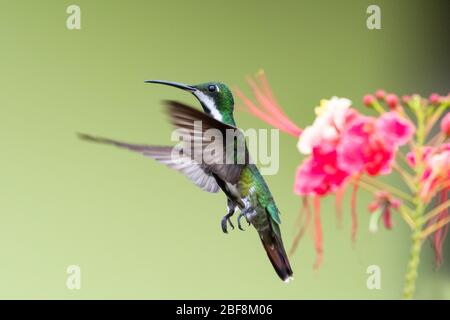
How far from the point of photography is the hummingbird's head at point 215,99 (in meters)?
1.08

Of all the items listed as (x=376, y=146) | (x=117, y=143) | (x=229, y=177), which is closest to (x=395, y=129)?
(x=376, y=146)

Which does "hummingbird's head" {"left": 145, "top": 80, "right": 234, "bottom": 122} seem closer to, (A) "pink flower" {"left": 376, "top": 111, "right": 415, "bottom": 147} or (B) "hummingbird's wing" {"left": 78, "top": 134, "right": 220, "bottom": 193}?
(B) "hummingbird's wing" {"left": 78, "top": 134, "right": 220, "bottom": 193}

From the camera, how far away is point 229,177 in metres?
1.00

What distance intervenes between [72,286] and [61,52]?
69 centimetres

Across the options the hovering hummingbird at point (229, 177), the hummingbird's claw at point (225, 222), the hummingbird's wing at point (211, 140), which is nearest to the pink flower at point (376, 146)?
the hummingbird's wing at point (211, 140)

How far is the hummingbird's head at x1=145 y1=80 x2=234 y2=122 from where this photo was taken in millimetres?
1080

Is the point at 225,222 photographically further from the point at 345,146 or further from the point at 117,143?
the point at 345,146

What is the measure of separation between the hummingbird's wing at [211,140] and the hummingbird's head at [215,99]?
82mm

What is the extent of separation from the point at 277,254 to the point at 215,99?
251 mm

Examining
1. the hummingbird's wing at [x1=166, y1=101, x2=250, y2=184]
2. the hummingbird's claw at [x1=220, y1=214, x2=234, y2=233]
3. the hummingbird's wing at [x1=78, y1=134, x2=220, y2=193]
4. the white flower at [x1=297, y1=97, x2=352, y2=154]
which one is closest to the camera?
the white flower at [x1=297, y1=97, x2=352, y2=154]

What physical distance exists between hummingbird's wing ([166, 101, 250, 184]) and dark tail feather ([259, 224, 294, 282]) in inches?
3.9

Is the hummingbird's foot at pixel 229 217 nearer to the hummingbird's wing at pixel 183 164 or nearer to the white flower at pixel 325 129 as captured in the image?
the hummingbird's wing at pixel 183 164

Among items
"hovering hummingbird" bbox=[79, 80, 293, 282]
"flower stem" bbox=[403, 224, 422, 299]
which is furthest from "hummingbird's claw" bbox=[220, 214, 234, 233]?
"flower stem" bbox=[403, 224, 422, 299]

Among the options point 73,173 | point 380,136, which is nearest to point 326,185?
point 380,136
